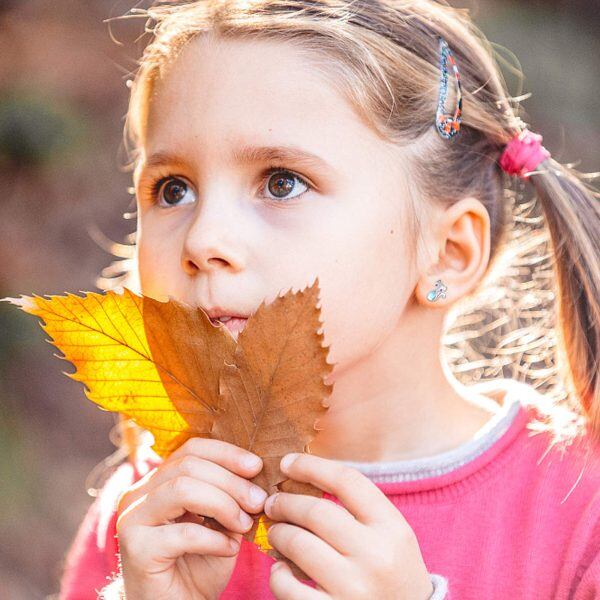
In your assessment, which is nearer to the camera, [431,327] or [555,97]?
[431,327]

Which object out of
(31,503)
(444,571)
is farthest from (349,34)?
(31,503)

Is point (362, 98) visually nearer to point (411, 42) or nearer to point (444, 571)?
point (411, 42)

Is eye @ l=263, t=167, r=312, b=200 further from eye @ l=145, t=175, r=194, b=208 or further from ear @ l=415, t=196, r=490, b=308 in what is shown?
ear @ l=415, t=196, r=490, b=308

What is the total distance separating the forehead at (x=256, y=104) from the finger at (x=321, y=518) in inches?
21.5

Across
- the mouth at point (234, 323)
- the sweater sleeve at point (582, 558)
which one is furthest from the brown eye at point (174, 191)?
the sweater sleeve at point (582, 558)

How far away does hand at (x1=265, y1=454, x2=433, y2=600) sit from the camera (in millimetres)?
1273

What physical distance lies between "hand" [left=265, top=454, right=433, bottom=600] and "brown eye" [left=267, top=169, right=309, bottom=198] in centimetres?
45

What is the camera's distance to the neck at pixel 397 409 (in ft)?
5.81

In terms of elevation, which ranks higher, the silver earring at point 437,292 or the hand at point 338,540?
the silver earring at point 437,292

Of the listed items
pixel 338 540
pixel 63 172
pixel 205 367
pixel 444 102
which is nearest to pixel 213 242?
pixel 205 367

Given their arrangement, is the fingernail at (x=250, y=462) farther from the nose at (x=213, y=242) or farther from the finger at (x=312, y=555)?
the nose at (x=213, y=242)

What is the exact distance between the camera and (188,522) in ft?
4.53

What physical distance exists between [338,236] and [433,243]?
0.27 metres

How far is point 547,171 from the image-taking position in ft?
6.10
